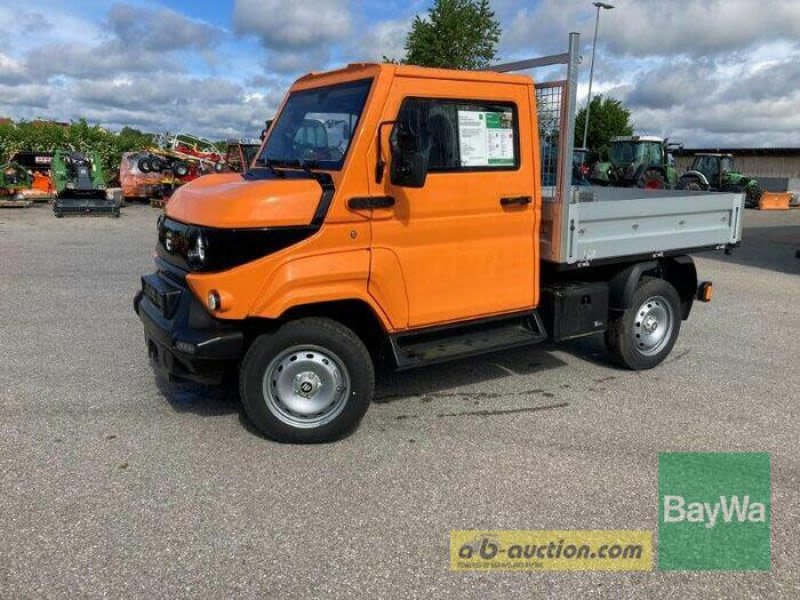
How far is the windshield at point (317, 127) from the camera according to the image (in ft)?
13.9

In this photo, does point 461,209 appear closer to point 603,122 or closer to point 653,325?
point 653,325

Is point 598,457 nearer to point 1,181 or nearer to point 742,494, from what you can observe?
point 742,494

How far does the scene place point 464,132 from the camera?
4477 millimetres

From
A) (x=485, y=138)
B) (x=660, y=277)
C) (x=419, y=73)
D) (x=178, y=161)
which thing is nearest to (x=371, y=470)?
(x=485, y=138)

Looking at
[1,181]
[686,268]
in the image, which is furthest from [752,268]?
[1,181]

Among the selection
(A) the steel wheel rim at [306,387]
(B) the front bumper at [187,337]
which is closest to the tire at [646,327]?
(A) the steel wheel rim at [306,387]

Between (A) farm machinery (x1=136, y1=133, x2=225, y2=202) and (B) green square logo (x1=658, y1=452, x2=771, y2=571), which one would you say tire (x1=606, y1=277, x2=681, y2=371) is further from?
(A) farm machinery (x1=136, y1=133, x2=225, y2=202)

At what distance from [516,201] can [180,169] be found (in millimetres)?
19947

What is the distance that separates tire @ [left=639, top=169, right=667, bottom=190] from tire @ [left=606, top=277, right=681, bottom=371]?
65.6 ft

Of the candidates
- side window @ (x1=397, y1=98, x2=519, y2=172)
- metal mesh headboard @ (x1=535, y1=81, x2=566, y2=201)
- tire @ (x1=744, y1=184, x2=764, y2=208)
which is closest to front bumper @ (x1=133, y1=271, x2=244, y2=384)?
side window @ (x1=397, y1=98, x2=519, y2=172)

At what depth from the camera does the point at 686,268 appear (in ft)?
19.4

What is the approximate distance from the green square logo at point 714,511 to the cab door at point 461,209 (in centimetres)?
163

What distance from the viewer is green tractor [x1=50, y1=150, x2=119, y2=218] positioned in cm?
1827

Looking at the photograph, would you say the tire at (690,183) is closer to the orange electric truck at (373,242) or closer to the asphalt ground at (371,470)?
the asphalt ground at (371,470)
